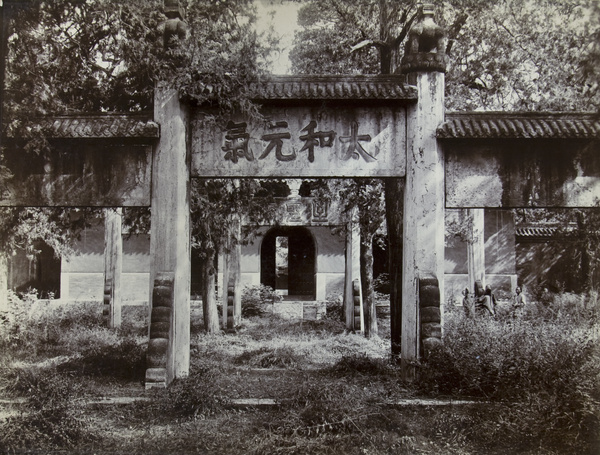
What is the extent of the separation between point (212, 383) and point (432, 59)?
486 cm

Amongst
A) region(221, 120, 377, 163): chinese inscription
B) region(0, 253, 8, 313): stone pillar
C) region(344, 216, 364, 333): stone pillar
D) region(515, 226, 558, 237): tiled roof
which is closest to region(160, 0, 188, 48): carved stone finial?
region(221, 120, 377, 163): chinese inscription

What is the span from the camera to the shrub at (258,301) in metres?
16.9

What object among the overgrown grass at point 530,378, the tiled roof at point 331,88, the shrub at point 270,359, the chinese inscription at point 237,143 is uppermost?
the tiled roof at point 331,88

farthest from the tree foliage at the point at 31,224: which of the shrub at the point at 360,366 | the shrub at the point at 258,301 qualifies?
the shrub at the point at 258,301

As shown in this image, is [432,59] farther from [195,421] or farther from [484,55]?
[484,55]

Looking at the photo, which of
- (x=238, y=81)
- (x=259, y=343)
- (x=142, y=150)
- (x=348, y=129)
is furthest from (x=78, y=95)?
(x=259, y=343)

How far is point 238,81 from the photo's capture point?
672cm

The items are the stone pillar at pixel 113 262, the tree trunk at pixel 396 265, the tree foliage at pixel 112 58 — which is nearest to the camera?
the tree foliage at pixel 112 58

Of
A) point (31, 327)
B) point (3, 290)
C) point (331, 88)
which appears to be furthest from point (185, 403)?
point (31, 327)

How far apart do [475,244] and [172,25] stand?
11135 mm

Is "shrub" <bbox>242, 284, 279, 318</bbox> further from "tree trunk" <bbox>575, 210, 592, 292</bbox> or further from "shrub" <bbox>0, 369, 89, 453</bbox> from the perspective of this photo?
"shrub" <bbox>0, 369, 89, 453</bbox>

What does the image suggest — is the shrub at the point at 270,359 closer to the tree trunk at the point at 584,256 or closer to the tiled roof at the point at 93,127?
the tiled roof at the point at 93,127

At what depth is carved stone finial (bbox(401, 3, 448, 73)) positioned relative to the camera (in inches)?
274

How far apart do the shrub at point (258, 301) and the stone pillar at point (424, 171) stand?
404 inches
